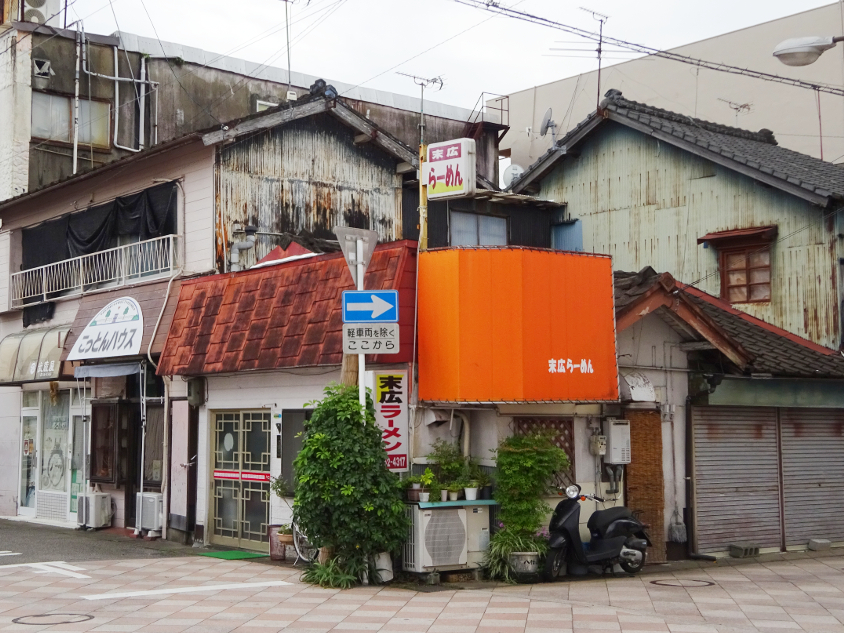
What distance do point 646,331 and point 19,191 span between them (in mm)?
18580

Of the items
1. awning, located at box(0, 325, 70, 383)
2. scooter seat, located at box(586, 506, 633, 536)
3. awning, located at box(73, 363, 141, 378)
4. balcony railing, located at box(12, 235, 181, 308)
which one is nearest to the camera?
scooter seat, located at box(586, 506, 633, 536)

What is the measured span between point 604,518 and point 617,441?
1304 millimetres

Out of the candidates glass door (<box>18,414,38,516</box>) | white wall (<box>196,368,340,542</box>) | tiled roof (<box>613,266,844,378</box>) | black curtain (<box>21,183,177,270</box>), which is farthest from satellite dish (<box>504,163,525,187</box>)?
glass door (<box>18,414,38,516</box>)

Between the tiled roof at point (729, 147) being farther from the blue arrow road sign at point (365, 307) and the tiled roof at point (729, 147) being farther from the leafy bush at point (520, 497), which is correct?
the blue arrow road sign at point (365, 307)

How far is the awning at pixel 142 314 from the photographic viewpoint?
18062 millimetres

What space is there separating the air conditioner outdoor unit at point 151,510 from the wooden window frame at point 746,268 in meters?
11.6

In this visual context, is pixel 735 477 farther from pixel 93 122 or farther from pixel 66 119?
pixel 66 119

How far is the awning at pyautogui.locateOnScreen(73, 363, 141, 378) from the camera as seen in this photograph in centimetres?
1884

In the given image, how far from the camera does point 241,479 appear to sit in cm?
1656

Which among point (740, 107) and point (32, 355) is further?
point (740, 107)

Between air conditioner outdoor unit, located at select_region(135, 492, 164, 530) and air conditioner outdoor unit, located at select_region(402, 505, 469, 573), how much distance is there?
678cm

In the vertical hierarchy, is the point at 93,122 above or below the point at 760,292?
above

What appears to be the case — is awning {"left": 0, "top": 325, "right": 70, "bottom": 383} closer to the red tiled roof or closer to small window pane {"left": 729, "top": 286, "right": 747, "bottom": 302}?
the red tiled roof

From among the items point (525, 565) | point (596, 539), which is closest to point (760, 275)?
point (596, 539)
